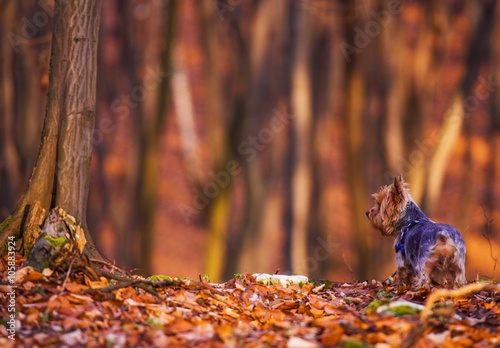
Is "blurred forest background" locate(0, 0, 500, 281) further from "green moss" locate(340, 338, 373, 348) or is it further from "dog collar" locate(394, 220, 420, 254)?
"green moss" locate(340, 338, 373, 348)

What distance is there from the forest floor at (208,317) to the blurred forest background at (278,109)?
7623 mm

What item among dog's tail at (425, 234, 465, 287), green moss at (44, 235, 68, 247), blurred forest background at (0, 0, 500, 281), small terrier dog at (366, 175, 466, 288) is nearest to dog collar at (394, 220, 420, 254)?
small terrier dog at (366, 175, 466, 288)

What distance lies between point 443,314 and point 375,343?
2.75ft

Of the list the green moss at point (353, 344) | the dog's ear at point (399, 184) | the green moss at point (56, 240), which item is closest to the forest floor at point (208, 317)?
the green moss at point (353, 344)

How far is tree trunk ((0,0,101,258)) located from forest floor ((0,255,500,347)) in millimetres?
792

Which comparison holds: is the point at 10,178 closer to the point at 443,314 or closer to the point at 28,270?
the point at 28,270

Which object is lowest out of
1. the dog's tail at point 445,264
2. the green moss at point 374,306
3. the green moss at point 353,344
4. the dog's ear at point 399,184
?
the green moss at point 353,344

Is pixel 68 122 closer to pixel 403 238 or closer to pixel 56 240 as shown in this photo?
pixel 56 240

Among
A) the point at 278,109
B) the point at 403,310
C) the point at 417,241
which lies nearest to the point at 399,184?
the point at 417,241

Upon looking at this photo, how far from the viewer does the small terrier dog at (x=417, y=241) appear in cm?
892

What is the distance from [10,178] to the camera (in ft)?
62.5

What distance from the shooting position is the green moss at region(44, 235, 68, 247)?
811cm

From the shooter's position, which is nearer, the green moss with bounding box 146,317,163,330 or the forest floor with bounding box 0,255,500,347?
the forest floor with bounding box 0,255,500,347

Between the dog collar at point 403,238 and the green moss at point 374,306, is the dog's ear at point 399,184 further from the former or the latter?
the green moss at point 374,306
